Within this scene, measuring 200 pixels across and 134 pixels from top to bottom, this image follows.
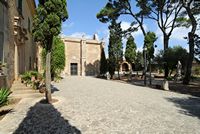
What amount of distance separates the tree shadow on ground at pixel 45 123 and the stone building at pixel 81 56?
3347cm

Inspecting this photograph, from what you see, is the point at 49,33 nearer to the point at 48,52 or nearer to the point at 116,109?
the point at 48,52

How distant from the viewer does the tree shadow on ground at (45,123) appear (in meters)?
5.86

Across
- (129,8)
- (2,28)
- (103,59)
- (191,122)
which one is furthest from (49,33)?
(103,59)

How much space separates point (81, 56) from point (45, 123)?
119ft

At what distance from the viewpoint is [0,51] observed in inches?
425

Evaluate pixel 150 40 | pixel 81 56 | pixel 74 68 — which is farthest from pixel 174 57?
pixel 74 68

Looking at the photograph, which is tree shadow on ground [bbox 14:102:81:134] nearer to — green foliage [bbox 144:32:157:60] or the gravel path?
the gravel path

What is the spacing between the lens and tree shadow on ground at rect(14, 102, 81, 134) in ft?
19.2

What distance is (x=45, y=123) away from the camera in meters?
6.62

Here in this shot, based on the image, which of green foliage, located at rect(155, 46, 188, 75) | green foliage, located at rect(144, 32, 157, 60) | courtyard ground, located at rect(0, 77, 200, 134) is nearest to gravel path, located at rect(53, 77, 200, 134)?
courtyard ground, located at rect(0, 77, 200, 134)

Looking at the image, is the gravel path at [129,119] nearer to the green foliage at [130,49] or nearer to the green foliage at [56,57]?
the green foliage at [56,57]

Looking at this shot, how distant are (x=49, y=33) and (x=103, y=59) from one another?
2679 cm

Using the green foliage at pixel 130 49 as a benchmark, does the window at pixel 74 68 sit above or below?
below

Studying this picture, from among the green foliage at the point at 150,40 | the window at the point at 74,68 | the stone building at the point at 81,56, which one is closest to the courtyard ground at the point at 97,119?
the green foliage at the point at 150,40
